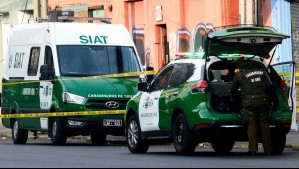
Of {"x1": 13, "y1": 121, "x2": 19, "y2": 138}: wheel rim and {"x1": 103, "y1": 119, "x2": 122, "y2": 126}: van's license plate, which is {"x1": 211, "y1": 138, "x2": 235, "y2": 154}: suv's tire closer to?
{"x1": 103, "y1": 119, "x2": 122, "y2": 126}: van's license plate

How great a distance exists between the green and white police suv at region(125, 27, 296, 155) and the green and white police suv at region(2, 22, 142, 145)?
386 cm

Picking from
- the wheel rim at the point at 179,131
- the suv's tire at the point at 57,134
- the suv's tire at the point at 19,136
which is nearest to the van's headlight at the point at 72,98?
the suv's tire at the point at 57,134

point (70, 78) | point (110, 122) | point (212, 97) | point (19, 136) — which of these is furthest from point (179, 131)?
point (19, 136)

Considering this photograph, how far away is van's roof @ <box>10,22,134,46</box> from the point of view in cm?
2428

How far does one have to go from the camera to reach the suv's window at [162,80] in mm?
19312

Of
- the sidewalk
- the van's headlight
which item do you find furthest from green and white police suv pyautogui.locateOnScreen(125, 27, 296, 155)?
the van's headlight

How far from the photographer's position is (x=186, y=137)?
17984mm

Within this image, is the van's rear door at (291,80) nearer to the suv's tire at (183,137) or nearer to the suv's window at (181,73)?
the suv's window at (181,73)

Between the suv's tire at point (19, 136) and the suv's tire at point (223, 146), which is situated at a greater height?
the suv's tire at point (223, 146)

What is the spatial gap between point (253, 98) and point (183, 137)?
4.08 ft

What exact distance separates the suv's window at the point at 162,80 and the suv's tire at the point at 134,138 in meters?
0.75

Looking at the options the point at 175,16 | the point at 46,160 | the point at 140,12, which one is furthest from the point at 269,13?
the point at 46,160

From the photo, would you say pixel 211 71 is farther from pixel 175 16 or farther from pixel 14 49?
pixel 175 16

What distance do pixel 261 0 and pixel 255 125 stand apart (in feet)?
36.7
